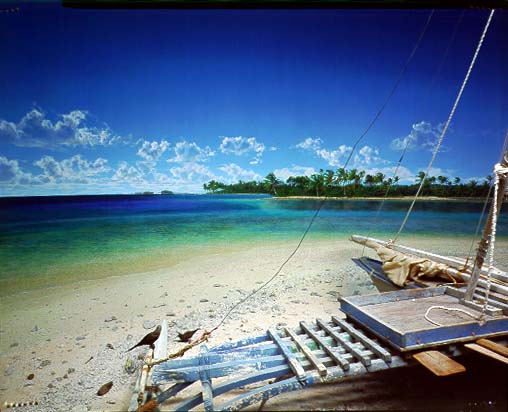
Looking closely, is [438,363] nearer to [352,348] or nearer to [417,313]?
[352,348]

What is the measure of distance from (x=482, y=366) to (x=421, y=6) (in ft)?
14.0

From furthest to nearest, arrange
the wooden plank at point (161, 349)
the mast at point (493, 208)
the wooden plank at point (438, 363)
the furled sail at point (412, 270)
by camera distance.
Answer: the furled sail at point (412, 270), the wooden plank at point (161, 349), the mast at point (493, 208), the wooden plank at point (438, 363)

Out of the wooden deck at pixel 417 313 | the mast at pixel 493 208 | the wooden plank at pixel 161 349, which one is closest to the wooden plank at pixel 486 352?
the wooden deck at pixel 417 313

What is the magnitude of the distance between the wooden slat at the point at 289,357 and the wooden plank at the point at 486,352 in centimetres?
163

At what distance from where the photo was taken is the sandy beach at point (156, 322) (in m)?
3.36

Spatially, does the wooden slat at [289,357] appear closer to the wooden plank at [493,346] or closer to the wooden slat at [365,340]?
the wooden slat at [365,340]

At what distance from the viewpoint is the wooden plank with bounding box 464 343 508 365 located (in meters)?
2.40

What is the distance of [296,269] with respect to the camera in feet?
33.0

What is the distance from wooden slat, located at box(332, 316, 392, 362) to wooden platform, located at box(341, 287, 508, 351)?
0.11m

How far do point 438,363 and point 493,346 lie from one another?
0.69 meters

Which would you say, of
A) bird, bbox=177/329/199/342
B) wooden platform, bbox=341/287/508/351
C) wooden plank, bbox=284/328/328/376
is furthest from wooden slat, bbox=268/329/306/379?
bird, bbox=177/329/199/342

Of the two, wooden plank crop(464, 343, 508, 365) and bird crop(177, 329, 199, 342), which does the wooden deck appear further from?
bird crop(177, 329, 199, 342)

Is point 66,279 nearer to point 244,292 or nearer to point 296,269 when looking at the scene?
point 244,292

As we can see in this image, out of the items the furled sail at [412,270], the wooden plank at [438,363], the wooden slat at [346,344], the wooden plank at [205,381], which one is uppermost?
the furled sail at [412,270]
